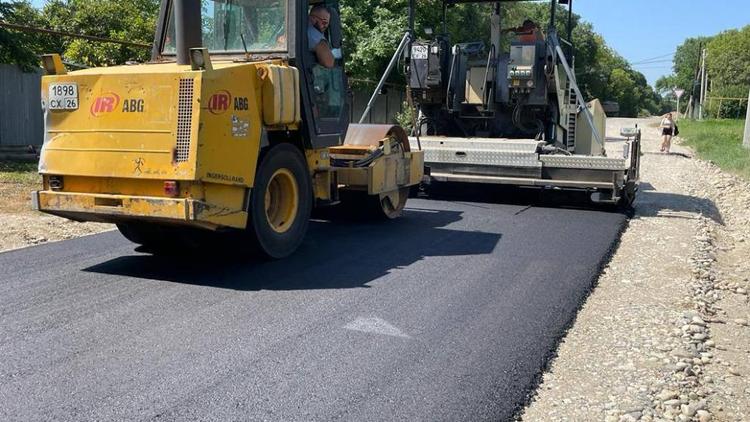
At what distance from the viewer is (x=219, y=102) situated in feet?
19.3

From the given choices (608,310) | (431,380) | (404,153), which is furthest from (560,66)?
(431,380)

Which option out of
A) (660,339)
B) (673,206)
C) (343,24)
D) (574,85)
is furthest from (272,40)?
(343,24)

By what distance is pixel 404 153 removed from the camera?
9.35 m

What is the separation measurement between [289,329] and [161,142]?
192cm

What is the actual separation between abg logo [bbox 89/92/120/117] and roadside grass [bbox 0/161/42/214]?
4011 mm

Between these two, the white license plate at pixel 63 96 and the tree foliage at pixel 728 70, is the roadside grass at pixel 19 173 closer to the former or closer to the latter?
the white license plate at pixel 63 96

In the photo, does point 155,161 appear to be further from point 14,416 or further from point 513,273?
point 513,273

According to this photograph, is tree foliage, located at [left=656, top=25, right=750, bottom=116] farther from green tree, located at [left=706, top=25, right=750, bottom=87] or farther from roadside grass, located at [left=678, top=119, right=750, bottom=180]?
roadside grass, located at [left=678, top=119, right=750, bottom=180]

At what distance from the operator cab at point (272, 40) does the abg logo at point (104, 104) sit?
902 millimetres

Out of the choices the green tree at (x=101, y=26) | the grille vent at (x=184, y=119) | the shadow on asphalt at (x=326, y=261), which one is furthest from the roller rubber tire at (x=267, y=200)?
the green tree at (x=101, y=26)

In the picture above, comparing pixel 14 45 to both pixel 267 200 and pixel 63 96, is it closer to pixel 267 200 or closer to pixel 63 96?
pixel 63 96

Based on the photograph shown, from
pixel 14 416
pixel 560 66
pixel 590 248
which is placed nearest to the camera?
pixel 14 416

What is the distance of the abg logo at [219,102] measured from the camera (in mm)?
5816

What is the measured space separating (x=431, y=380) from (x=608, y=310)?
232cm
